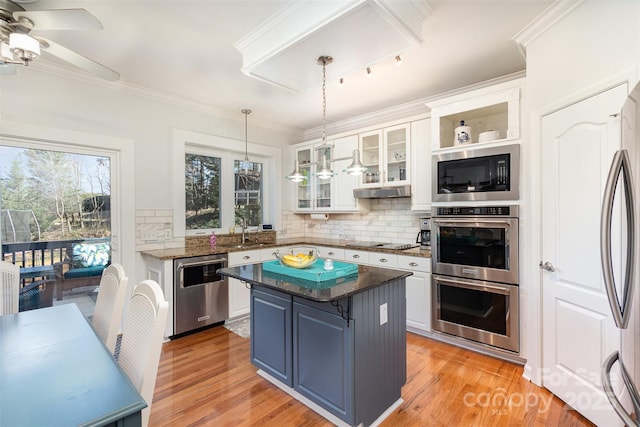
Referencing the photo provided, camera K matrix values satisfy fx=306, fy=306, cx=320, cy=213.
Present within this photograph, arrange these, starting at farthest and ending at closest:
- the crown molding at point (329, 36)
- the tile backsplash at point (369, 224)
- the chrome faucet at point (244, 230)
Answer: the chrome faucet at point (244, 230), the tile backsplash at point (369, 224), the crown molding at point (329, 36)

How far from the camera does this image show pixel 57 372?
1104mm

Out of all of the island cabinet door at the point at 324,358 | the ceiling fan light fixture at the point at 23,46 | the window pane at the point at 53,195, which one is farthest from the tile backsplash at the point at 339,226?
the island cabinet door at the point at 324,358

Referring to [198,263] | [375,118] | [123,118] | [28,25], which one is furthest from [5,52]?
[375,118]

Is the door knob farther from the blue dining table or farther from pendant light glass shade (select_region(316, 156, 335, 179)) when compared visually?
the blue dining table

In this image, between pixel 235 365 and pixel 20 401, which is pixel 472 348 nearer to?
pixel 235 365

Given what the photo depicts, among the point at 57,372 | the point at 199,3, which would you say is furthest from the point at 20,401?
the point at 199,3

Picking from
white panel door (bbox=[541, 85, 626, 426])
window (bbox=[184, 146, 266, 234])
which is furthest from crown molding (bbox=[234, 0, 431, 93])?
window (bbox=[184, 146, 266, 234])

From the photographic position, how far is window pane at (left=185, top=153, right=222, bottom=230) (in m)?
3.85

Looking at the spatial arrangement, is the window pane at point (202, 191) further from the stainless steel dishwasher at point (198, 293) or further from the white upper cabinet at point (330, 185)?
the white upper cabinet at point (330, 185)

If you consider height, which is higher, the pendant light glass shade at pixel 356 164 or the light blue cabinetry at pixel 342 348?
the pendant light glass shade at pixel 356 164

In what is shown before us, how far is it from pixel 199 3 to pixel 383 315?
7.65 feet

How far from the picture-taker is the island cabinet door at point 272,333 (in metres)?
2.16

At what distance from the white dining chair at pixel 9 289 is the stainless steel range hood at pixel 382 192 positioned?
10.5 feet

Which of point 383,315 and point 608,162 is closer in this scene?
point 608,162
